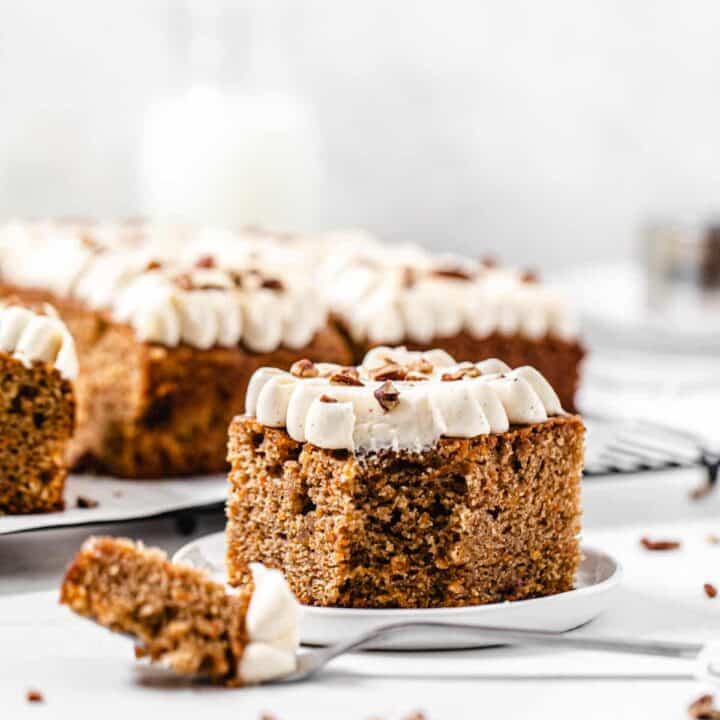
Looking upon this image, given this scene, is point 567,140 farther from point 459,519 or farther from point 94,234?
point 459,519

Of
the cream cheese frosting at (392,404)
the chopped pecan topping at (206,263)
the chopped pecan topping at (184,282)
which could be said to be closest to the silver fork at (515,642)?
the cream cheese frosting at (392,404)

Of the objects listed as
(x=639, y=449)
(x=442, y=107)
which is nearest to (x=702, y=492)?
(x=639, y=449)

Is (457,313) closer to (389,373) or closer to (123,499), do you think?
(123,499)

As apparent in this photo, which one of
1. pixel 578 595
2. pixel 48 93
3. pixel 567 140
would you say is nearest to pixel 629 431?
pixel 578 595

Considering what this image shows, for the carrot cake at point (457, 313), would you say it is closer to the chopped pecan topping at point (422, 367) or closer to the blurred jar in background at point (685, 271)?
the chopped pecan topping at point (422, 367)

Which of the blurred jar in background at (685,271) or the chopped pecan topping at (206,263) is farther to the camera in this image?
the blurred jar in background at (685,271)

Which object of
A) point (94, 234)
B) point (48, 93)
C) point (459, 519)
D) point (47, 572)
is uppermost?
point (48, 93)
